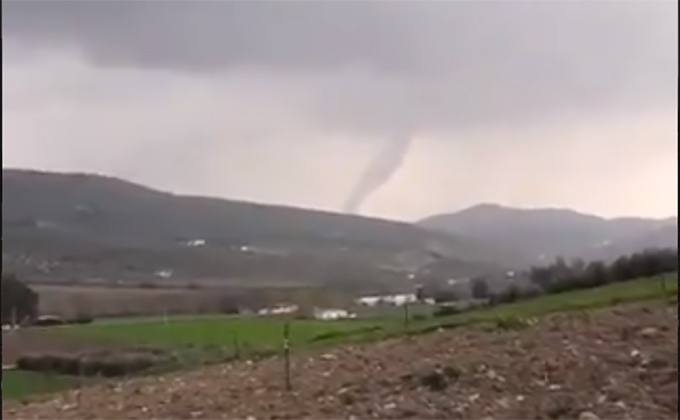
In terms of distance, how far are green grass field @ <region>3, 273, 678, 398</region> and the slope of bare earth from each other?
21.2 ft

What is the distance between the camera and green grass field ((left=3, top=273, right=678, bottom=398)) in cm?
2616

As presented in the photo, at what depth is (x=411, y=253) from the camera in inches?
5408

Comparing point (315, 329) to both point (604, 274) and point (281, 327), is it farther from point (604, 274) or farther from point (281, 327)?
point (604, 274)

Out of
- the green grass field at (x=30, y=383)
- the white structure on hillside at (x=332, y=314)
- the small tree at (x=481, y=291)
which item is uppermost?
the small tree at (x=481, y=291)

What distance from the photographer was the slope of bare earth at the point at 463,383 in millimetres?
12234

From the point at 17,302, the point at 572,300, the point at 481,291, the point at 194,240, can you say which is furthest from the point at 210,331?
the point at 194,240

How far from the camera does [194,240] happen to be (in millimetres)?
132750

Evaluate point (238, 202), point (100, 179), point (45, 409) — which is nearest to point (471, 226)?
point (238, 202)

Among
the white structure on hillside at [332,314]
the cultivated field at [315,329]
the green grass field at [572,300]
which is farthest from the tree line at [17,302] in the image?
the green grass field at [572,300]

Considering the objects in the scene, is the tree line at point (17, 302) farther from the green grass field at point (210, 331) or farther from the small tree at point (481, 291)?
the small tree at point (481, 291)

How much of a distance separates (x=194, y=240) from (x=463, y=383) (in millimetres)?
120425

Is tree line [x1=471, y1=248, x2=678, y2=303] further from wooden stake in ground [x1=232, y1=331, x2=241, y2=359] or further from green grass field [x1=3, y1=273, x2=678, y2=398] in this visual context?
wooden stake in ground [x1=232, y1=331, x2=241, y2=359]

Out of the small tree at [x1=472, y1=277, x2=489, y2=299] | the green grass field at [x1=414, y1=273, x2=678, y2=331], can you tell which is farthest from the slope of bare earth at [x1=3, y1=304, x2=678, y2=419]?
the small tree at [x1=472, y1=277, x2=489, y2=299]

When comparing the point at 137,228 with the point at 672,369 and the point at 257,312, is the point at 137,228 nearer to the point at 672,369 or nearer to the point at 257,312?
the point at 257,312
